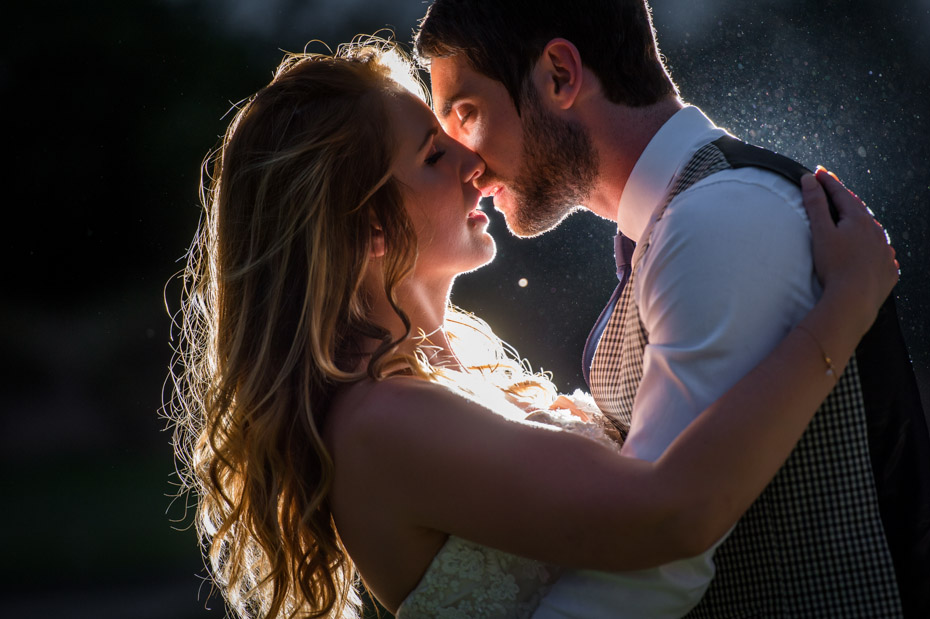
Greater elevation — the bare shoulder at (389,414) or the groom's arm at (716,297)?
the groom's arm at (716,297)

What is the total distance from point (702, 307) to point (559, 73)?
0.83m

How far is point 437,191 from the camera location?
1.87m

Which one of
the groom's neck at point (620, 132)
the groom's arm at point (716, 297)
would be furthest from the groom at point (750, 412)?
the groom's neck at point (620, 132)

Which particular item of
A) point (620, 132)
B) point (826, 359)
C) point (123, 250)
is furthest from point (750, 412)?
point (123, 250)

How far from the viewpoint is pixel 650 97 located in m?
1.85

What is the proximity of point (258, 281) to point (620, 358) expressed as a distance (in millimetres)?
723

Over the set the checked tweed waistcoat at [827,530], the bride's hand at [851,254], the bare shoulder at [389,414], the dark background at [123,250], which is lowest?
the dark background at [123,250]

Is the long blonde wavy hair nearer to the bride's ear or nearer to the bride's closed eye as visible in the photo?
the bride's ear

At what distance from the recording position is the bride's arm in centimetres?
120

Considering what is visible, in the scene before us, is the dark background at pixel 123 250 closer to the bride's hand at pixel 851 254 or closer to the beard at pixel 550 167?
the beard at pixel 550 167

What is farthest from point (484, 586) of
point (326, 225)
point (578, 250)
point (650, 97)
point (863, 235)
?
point (578, 250)

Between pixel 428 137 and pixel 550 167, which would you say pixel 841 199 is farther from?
pixel 428 137

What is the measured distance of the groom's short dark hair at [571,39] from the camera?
6.11 feet

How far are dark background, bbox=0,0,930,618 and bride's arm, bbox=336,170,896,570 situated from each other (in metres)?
4.87
